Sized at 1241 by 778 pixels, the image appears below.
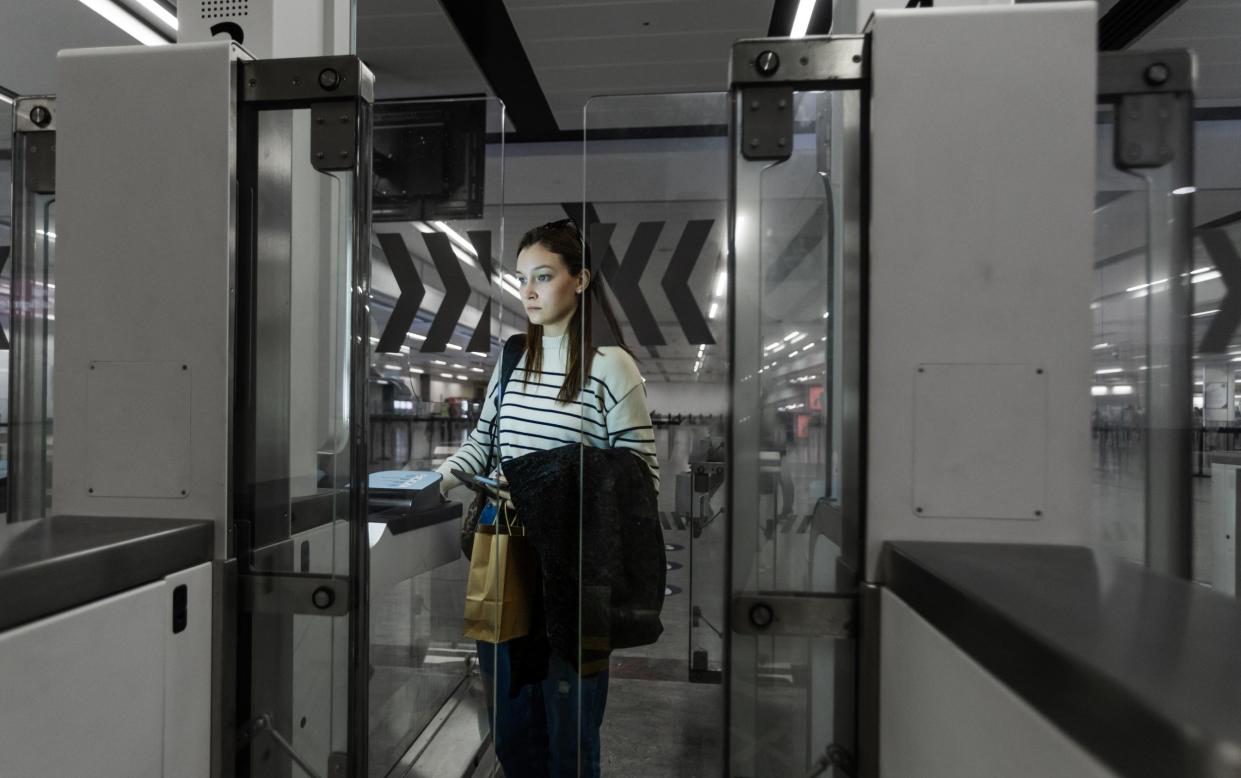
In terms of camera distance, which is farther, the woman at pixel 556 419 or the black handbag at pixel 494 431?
the black handbag at pixel 494 431

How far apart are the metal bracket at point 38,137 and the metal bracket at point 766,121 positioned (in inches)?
53.5

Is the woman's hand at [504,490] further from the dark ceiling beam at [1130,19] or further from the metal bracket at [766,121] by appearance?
the dark ceiling beam at [1130,19]

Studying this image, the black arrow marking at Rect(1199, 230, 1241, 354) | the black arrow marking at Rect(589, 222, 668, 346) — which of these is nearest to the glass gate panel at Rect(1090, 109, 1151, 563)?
the black arrow marking at Rect(1199, 230, 1241, 354)

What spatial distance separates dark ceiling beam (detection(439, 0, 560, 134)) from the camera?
348 centimetres

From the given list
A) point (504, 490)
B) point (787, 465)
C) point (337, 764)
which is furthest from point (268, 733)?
point (787, 465)

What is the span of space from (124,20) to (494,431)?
3.37m

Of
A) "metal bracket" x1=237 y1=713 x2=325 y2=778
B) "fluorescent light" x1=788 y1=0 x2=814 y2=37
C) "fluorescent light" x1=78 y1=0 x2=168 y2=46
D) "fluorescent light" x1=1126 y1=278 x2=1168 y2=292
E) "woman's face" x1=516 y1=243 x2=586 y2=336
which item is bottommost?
"metal bracket" x1=237 y1=713 x2=325 y2=778

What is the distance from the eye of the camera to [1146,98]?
45.2 inches

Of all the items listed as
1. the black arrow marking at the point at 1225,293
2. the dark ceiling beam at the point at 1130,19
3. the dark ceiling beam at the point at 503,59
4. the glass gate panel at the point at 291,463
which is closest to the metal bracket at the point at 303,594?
the glass gate panel at the point at 291,463

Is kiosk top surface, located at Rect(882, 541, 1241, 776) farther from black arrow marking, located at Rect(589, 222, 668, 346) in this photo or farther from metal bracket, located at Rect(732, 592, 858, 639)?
black arrow marking, located at Rect(589, 222, 668, 346)

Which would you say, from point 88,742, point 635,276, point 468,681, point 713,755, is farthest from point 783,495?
point 468,681

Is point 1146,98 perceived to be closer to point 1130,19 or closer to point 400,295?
point 400,295

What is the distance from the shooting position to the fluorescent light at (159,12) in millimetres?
3477

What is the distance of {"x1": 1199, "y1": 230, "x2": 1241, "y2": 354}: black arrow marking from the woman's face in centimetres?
148
